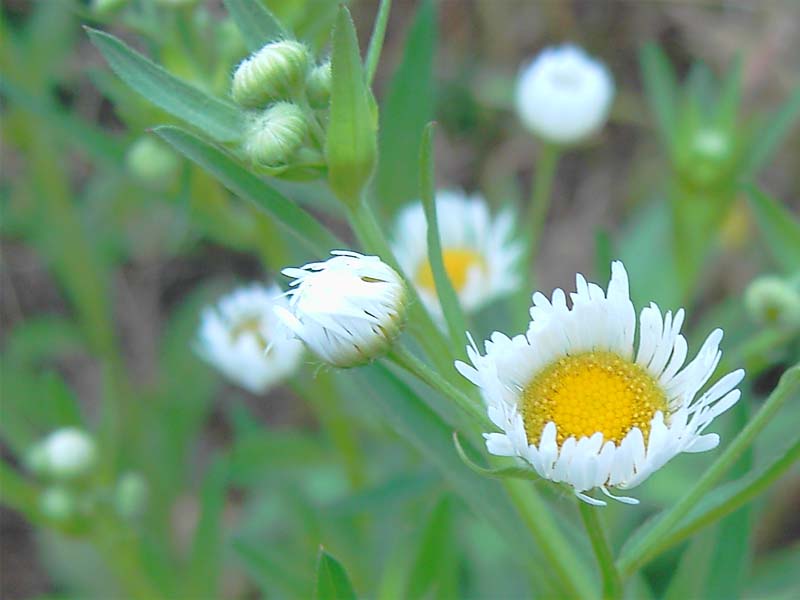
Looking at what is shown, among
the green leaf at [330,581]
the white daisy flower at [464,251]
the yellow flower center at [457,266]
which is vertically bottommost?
the yellow flower center at [457,266]

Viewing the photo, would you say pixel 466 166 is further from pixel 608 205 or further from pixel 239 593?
pixel 239 593

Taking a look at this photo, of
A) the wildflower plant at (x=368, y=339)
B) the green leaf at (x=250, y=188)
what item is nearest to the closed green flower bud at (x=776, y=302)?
the wildflower plant at (x=368, y=339)

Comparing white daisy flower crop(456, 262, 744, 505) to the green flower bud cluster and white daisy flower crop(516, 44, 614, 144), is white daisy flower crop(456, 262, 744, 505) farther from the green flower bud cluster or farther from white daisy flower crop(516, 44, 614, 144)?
white daisy flower crop(516, 44, 614, 144)

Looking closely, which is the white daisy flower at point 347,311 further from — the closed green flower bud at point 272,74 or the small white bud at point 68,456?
the small white bud at point 68,456

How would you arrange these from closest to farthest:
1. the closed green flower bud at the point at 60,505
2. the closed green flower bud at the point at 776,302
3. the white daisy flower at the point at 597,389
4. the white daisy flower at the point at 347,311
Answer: the white daisy flower at the point at 597,389 → the white daisy flower at the point at 347,311 → the closed green flower bud at the point at 776,302 → the closed green flower bud at the point at 60,505

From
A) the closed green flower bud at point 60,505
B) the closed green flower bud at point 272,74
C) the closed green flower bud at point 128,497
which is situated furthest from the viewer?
the closed green flower bud at point 128,497

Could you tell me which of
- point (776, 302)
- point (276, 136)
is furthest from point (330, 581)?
point (776, 302)

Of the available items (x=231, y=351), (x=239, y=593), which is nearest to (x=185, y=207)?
(x=231, y=351)
